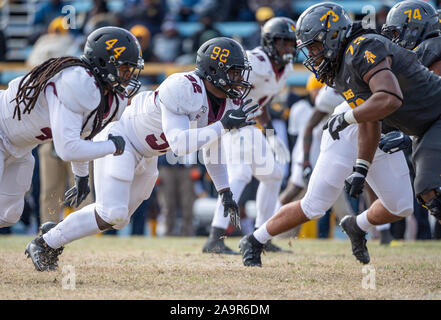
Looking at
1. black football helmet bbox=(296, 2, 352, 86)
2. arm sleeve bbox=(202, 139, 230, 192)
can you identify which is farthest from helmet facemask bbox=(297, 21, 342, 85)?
arm sleeve bbox=(202, 139, 230, 192)

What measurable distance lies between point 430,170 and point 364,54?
2.49 ft

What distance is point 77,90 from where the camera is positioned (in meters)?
4.24

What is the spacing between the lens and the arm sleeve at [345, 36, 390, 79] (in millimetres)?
4191

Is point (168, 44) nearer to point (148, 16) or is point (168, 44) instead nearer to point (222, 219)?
point (148, 16)

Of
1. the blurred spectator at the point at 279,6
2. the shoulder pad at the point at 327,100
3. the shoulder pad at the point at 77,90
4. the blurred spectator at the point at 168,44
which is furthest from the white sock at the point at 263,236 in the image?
the blurred spectator at the point at 168,44

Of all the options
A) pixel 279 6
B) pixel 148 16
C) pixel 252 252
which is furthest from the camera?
pixel 148 16

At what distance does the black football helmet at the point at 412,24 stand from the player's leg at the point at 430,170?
3.15 ft

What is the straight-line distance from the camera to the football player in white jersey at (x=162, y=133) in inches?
180

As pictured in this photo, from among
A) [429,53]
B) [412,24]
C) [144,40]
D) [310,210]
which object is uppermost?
[144,40]

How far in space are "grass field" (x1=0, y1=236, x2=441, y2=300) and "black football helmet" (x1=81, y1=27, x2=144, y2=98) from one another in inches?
47.9

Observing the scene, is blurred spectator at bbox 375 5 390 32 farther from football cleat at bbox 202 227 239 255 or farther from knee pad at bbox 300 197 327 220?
knee pad at bbox 300 197 327 220

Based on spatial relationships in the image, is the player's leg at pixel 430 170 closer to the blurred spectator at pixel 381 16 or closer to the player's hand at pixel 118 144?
the player's hand at pixel 118 144

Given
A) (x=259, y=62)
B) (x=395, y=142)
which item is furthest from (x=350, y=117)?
(x=259, y=62)

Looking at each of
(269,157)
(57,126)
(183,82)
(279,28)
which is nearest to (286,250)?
(269,157)
